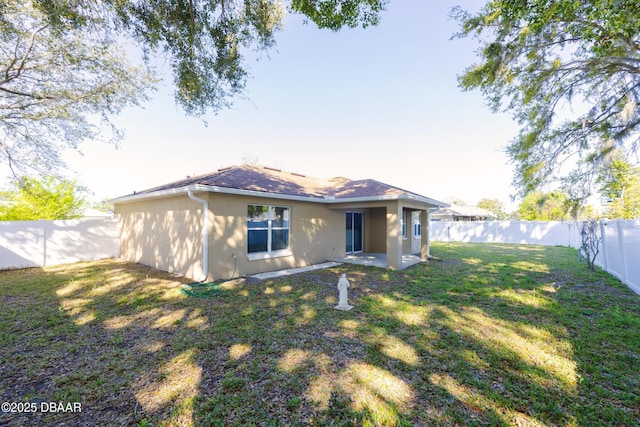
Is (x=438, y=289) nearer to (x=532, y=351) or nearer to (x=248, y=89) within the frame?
(x=532, y=351)

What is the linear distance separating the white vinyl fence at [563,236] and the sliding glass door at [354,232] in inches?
336

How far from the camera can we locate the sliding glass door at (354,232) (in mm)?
12639

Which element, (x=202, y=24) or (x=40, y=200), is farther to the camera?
(x=40, y=200)

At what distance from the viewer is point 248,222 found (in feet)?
26.9

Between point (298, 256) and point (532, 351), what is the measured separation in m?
7.02

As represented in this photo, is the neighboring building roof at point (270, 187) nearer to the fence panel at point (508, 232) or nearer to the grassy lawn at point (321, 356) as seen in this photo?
the grassy lawn at point (321, 356)

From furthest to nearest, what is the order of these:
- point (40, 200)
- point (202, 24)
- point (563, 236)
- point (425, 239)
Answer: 1. point (563, 236)
2. point (40, 200)
3. point (425, 239)
4. point (202, 24)

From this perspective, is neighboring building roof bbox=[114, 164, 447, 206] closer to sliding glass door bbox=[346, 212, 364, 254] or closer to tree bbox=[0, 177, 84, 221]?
sliding glass door bbox=[346, 212, 364, 254]

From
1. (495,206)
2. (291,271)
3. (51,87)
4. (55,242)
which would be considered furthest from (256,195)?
(495,206)

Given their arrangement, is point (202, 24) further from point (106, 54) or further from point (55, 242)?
point (55, 242)

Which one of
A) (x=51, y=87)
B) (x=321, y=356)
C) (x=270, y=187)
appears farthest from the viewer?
(x=270, y=187)

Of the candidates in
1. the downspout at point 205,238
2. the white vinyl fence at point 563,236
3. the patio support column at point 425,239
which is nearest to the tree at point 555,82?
the white vinyl fence at point 563,236

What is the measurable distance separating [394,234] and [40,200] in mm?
16892

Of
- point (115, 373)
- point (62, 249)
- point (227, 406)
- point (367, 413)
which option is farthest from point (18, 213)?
point (367, 413)
